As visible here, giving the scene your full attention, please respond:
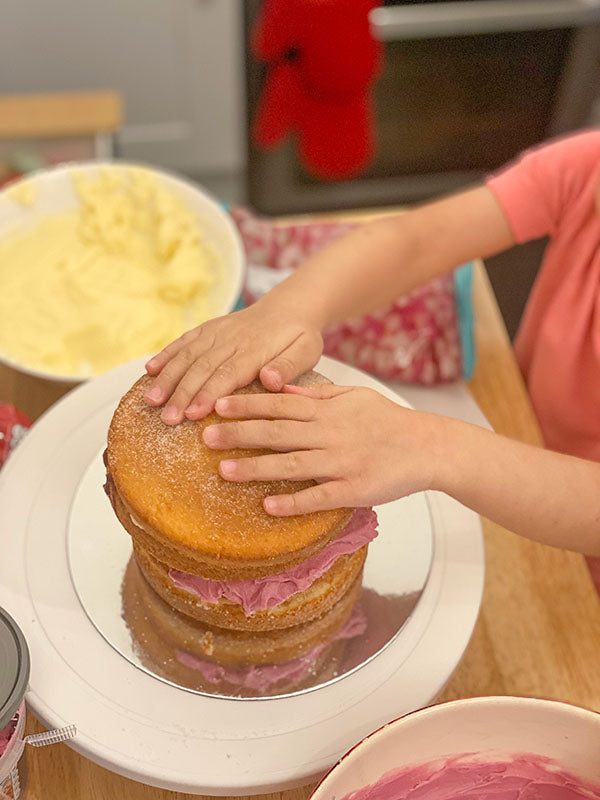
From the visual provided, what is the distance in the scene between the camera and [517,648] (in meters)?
0.84

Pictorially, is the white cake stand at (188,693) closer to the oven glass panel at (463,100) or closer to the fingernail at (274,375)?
the fingernail at (274,375)

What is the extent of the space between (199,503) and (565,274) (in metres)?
0.70

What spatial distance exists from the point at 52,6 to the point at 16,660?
1862mm

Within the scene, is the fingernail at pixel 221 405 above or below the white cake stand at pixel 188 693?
above

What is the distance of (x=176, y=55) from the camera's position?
7.14 ft

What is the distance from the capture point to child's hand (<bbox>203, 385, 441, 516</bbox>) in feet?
2.21

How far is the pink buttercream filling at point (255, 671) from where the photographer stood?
73 centimetres

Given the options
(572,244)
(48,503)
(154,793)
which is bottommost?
(154,793)

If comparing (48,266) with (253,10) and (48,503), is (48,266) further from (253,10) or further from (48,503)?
(253,10)

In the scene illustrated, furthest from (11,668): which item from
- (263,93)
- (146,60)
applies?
(146,60)

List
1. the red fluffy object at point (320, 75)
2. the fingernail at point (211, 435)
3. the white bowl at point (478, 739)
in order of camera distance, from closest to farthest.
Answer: the white bowl at point (478, 739) < the fingernail at point (211, 435) < the red fluffy object at point (320, 75)

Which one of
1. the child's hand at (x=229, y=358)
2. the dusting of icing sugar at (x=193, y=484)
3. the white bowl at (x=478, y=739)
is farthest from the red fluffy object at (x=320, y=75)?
the white bowl at (x=478, y=739)

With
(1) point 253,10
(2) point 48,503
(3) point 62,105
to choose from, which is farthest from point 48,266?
(1) point 253,10

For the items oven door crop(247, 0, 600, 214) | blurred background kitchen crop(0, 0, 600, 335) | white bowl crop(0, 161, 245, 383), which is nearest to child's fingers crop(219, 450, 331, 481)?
white bowl crop(0, 161, 245, 383)
